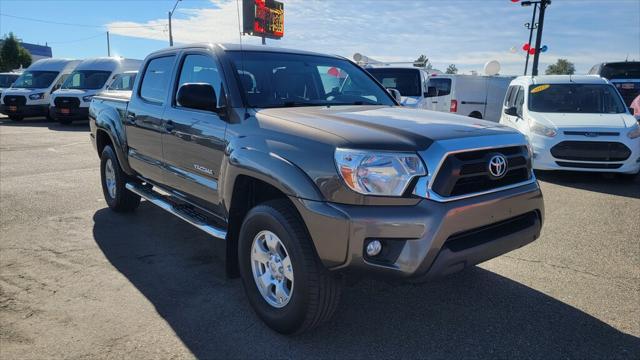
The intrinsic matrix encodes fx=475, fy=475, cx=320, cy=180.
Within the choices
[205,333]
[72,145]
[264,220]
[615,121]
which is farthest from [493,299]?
[72,145]

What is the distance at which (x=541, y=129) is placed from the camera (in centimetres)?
786

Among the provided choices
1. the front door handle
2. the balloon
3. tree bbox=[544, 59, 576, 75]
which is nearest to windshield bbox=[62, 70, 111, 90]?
the front door handle

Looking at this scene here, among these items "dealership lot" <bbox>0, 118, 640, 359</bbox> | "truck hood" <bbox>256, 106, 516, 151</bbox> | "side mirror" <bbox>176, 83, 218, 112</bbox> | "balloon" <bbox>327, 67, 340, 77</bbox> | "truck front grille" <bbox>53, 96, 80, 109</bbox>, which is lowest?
"dealership lot" <bbox>0, 118, 640, 359</bbox>

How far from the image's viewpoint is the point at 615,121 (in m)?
7.79

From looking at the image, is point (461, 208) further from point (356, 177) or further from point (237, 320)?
point (237, 320)

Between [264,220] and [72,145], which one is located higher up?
[264,220]

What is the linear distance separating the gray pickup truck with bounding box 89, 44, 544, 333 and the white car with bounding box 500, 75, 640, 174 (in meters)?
4.74

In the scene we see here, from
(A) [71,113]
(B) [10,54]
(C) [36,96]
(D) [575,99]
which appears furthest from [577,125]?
(B) [10,54]

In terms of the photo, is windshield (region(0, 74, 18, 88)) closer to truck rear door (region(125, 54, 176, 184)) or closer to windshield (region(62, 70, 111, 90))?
windshield (region(62, 70, 111, 90))

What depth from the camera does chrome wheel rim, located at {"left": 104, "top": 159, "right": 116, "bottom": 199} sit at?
5.73 metres

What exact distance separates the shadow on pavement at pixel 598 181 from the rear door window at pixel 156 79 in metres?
6.35

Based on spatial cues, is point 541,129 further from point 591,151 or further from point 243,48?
point 243,48

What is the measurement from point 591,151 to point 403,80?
4.74m

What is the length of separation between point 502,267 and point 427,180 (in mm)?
2048
